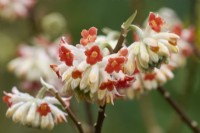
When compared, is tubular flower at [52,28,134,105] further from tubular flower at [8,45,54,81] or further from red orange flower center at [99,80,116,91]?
tubular flower at [8,45,54,81]

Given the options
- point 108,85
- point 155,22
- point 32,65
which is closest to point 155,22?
point 155,22

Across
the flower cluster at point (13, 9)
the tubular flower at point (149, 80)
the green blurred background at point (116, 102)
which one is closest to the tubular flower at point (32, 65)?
the flower cluster at point (13, 9)

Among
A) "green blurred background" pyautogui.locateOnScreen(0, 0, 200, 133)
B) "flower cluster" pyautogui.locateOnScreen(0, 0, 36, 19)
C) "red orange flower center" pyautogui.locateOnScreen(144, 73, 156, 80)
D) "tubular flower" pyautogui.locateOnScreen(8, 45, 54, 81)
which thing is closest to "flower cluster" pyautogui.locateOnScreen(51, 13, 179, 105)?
"red orange flower center" pyautogui.locateOnScreen(144, 73, 156, 80)

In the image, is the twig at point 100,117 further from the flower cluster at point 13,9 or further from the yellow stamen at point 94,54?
the flower cluster at point 13,9

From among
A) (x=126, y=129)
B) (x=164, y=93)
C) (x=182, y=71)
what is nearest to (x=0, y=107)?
(x=126, y=129)

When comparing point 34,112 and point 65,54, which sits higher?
point 65,54

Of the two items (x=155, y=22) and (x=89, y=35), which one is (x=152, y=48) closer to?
(x=155, y=22)
